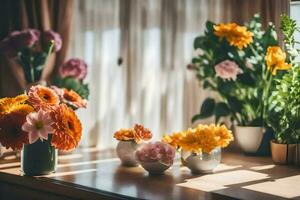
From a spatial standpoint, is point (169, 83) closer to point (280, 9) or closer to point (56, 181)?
point (280, 9)

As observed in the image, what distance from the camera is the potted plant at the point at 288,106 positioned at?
6.31ft

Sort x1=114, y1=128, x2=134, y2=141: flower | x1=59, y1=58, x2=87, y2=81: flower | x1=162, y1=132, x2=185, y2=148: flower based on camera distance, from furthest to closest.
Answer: x1=59, y1=58, x2=87, y2=81: flower → x1=114, y1=128, x2=134, y2=141: flower → x1=162, y1=132, x2=185, y2=148: flower

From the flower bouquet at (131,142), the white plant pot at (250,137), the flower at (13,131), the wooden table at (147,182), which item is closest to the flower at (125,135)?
the flower bouquet at (131,142)

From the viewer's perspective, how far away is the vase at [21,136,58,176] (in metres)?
1.66

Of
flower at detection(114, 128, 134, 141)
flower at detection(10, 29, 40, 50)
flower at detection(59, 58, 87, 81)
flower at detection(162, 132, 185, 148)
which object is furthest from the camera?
flower at detection(59, 58, 87, 81)

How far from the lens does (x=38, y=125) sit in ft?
5.13

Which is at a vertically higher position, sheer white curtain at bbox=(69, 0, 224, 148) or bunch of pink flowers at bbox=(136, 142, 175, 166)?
sheer white curtain at bbox=(69, 0, 224, 148)

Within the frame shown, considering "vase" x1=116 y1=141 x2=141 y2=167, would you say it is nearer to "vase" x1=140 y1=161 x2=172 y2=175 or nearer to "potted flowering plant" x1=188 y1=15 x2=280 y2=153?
"vase" x1=140 y1=161 x2=172 y2=175

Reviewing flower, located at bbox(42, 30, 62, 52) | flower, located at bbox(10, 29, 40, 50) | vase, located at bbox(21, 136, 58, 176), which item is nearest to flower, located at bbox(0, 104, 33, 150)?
vase, located at bbox(21, 136, 58, 176)

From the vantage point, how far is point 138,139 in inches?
72.4

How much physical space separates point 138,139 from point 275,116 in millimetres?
648

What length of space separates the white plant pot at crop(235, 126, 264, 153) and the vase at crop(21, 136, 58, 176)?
3.05 feet

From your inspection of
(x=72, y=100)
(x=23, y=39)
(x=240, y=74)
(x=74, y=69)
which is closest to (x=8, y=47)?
(x=23, y=39)

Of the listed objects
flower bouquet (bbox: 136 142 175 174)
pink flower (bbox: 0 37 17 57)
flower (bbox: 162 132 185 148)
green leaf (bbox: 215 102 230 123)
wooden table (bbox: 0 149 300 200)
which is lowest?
wooden table (bbox: 0 149 300 200)
